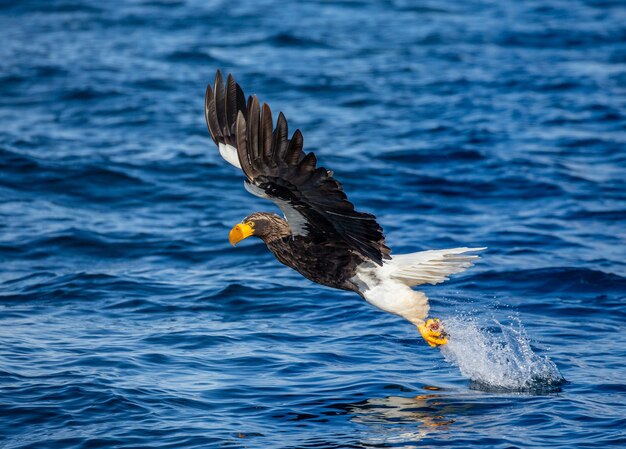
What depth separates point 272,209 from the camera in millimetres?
11969

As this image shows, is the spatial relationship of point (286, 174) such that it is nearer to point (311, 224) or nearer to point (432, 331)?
point (311, 224)

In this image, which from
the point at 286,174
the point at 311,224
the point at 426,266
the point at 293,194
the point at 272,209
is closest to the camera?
the point at 286,174

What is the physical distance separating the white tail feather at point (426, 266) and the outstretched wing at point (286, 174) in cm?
25

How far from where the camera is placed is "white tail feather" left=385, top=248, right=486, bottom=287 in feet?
24.0

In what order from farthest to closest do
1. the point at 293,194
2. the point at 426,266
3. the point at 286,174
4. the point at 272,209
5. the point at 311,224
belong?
the point at 272,209 < the point at 426,266 < the point at 311,224 < the point at 293,194 < the point at 286,174

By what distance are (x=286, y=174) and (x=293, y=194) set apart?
0.26m

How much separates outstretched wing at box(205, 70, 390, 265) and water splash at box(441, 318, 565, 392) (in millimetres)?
969

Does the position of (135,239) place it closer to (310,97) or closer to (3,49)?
(310,97)

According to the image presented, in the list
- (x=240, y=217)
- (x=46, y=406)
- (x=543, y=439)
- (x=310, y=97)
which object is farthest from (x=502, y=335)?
(x=310, y=97)

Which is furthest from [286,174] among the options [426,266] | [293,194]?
[426,266]

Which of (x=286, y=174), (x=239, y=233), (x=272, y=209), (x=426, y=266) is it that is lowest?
(x=272, y=209)

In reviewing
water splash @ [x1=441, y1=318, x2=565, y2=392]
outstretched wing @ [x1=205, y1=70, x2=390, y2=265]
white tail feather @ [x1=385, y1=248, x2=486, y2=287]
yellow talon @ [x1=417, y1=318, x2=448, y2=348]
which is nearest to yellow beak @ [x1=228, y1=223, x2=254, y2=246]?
outstretched wing @ [x1=205, y1=70, x2=390, y2=265]

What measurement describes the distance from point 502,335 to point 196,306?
2.66 m

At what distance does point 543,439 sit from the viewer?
20.3ft
